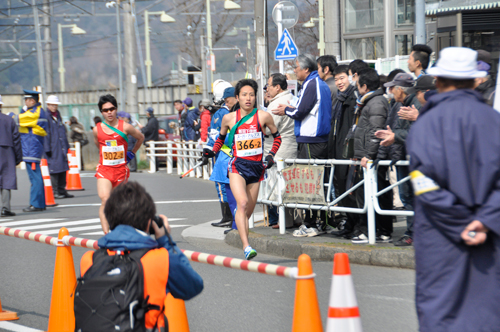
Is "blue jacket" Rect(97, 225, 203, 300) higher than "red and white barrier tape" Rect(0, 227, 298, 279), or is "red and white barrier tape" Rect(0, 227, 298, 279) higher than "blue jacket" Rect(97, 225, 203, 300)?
"blue jacket" Rect(97, 225, 203, 300)

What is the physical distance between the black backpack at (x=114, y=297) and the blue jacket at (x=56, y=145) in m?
11.7

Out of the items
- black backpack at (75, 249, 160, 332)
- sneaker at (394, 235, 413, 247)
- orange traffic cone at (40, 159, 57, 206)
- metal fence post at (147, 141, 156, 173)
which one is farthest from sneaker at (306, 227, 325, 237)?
metal fence post at (147, 141, 156, 173)

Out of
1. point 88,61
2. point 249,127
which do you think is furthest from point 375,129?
point 88,61

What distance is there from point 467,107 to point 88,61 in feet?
447

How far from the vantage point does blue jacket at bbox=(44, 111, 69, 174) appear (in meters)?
14.4

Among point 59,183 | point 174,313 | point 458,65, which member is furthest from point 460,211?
point 59,183

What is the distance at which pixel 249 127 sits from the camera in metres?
7.73

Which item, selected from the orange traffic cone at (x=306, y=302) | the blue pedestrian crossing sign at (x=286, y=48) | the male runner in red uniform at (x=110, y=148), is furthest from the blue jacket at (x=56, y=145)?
the orange traffic cone at (x=306, y=302)

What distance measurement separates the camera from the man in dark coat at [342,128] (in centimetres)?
838

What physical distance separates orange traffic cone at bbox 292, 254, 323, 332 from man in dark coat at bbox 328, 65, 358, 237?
4735 mm

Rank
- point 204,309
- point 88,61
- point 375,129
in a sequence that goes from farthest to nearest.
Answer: point 88,61 < point 375,129 < point 204,309

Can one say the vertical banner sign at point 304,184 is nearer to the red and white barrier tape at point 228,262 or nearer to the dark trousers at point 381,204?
the dark trousers at point 381,204

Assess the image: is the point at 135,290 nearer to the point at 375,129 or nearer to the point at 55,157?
the point at 375,129

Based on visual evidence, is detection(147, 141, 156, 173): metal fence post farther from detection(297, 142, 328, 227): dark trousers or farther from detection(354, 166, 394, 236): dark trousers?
detection(354, 166, 394, 236): dark trousers
